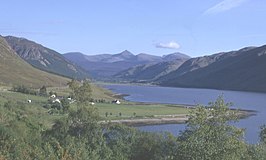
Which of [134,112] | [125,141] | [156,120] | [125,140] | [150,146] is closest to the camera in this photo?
[150,146]

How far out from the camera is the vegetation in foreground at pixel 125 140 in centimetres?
2584

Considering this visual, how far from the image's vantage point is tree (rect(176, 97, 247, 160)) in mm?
25766

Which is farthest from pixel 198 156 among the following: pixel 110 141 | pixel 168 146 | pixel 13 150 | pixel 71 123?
pixel 71 123

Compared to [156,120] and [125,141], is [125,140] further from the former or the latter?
[156,120]

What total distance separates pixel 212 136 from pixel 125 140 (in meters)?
30.9

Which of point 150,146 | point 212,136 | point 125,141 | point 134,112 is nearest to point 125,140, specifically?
point 125,141

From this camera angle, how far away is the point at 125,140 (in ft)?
187

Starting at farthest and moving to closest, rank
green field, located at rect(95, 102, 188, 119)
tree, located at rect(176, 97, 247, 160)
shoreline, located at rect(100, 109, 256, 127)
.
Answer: green field, located at rect(95, 102, 188, 119), shoreline, located at rect(100, 109, 256, 127), tree, located at rect(176, 97, 247, 160)

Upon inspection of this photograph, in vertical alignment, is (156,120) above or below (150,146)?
below

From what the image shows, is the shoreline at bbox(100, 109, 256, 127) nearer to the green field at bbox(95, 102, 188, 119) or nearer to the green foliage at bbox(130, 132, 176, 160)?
the green field at bbox(95, 102, 188, 119)

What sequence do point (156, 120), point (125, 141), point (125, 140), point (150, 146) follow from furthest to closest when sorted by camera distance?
point (156, 120) < point (125, 140) < point (125, 141) < point (150, 146)

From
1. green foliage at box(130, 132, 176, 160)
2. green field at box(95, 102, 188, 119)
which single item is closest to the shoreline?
green field at box(95, 102, 188, 119)

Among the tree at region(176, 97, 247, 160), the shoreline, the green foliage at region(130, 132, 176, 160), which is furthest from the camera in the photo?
the shoreline

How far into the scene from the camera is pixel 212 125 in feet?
91.5
